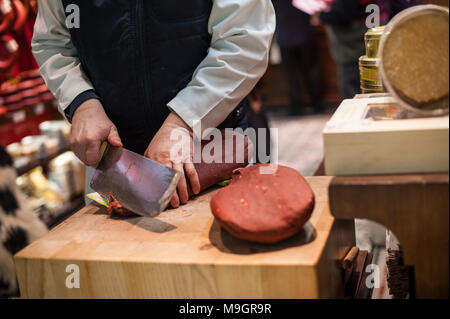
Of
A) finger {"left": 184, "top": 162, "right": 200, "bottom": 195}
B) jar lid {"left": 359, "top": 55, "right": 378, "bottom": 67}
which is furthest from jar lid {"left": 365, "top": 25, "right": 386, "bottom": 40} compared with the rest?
finger {"left": 184, "top": 162, "right": 200, "bottom": 195}

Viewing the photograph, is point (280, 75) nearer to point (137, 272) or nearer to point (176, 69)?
point (176, 69)

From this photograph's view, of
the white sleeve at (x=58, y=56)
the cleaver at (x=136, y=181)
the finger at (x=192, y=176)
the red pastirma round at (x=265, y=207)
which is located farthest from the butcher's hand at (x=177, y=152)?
the white sleeve at (x=58, y=56)

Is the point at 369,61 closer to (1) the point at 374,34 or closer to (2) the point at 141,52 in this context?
(1) the point at 374,34

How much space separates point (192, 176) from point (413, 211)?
51 centimetres

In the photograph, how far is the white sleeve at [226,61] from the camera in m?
1.29

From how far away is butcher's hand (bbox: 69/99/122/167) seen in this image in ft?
4.00

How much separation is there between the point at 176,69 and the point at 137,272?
0.61m

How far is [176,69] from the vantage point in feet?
4.54

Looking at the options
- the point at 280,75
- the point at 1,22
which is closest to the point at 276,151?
the point at 280,75

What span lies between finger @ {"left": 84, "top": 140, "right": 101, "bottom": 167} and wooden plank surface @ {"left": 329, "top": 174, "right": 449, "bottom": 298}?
0.57m

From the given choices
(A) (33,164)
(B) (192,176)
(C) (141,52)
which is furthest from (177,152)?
(A) (33,164)

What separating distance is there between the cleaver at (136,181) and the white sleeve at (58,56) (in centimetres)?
35

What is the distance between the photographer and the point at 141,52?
1.37 meters

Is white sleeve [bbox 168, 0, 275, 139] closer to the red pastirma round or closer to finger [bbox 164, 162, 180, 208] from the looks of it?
finger [bbox 164, 162, 180, 208]
